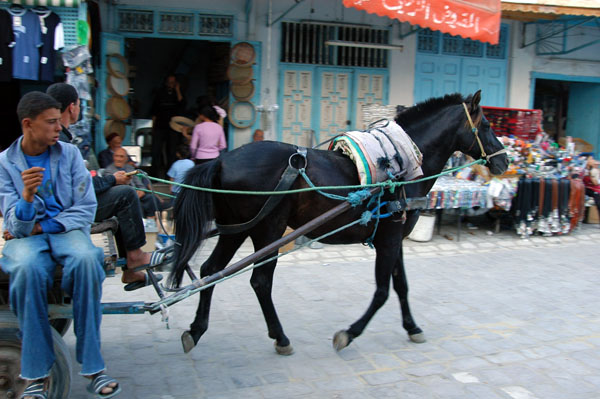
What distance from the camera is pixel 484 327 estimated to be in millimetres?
4531

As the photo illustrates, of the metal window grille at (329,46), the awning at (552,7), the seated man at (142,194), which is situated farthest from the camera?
the metal window grille at (329,46)

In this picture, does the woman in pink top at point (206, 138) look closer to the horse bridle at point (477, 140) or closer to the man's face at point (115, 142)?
the man's face at point (115, 142)

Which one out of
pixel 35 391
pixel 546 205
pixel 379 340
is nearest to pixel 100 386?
pixel 35 391

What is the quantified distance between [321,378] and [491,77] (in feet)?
27.8

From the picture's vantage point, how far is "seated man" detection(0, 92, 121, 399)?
8.13 feet

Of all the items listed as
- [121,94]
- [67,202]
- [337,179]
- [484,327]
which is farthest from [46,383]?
[121,94]

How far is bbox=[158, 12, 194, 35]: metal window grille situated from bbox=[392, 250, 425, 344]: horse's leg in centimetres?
564

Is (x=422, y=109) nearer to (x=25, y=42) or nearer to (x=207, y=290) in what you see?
(x=207, y=290)

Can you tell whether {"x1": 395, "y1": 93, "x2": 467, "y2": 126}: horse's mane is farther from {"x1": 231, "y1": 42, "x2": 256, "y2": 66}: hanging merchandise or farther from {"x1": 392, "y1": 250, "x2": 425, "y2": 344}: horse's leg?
{"x1": 231, "y1": 42, "x2": 256, "y2": 66}: hanging merchandise

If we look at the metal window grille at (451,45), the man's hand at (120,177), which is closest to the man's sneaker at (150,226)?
the man's hand at (120,177)

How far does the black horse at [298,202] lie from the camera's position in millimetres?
3619

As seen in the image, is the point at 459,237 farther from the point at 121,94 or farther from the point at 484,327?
the point at 121,94

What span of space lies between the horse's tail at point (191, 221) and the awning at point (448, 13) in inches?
177

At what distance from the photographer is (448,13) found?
7785mm
